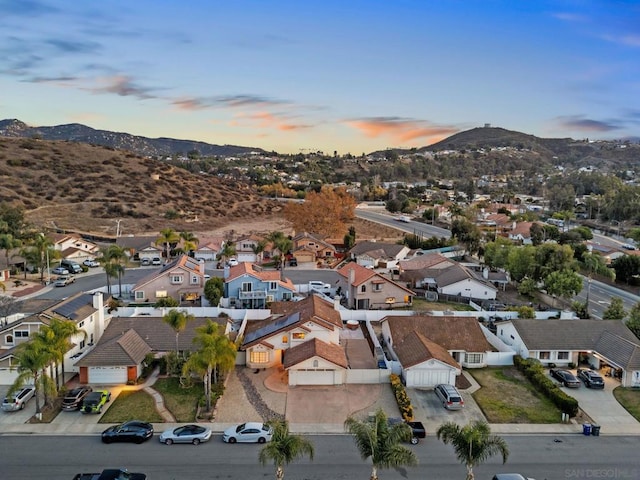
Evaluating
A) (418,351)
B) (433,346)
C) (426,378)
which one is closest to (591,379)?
(433,346)

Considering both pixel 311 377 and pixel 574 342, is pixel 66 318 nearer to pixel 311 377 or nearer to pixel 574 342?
pixel 311 377

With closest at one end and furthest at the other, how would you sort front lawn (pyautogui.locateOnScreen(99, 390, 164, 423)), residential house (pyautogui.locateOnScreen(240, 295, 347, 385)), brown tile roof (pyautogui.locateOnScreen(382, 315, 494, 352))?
front lawn (pyautogui.locateOnScreen(99, 390, 164, 423)) < residential house (pyautogui.locateOnScreen(240, 295, 347, 385)) < brown tile roof (pyautogui.locateOnScreen(382, 315, 494, 352))

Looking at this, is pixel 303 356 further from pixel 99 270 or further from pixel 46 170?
pixel 46 170

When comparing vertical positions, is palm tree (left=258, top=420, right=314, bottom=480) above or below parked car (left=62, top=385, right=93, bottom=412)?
above

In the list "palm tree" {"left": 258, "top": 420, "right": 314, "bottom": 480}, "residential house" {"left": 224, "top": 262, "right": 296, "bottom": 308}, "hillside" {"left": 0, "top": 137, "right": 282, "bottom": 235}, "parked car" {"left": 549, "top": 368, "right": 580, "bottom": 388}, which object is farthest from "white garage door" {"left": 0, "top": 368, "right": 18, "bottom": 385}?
"hillside" {"left": 0, "top": 137, "right": 282, "bottom": 235}

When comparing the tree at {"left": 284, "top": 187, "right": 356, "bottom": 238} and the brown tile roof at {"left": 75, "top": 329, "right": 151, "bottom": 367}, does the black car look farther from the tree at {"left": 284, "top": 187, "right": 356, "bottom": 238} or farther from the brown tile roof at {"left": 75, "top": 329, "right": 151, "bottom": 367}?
the tree at {"left": 284, "top": 187, "right": 356, "bottom": 238}

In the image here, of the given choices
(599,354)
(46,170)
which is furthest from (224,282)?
(46,170)

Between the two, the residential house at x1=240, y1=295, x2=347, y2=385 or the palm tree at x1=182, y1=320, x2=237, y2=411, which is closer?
the palm tree at x1=182, y1=320, x2=237, y2=411

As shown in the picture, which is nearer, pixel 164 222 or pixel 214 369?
pixel 214 369
